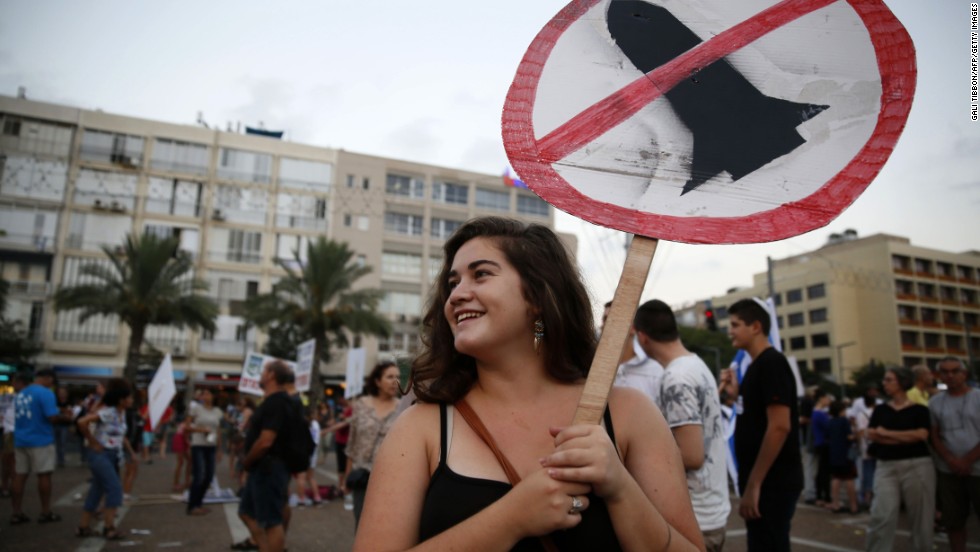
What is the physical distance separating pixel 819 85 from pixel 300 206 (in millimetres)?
46441

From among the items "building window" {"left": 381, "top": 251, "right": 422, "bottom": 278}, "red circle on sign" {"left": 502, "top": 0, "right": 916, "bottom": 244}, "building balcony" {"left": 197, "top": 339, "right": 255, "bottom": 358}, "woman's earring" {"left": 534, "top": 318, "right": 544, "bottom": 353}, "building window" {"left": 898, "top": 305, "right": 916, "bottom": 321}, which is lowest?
"woman's earring" {"left": 534, "top": 318, "right": 544, "bottom": 353}

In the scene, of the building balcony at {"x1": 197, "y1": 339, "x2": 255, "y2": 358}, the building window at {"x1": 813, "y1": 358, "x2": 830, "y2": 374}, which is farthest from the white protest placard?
the building window at {"x1": 813, "y1": 358, "x2": 830, "y2": 374}

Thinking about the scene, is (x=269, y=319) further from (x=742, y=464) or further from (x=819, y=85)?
(x=819, y=85)

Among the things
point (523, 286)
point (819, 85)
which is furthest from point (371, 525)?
point (819, 85)

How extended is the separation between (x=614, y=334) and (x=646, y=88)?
2.05 feet

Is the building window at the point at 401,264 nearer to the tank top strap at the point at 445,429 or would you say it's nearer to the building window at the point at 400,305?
the building window at the point at 400,305

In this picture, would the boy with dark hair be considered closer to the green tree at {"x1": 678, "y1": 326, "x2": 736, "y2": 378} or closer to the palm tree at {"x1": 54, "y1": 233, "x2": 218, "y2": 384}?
the palm tree at {"x1": 54, "y1": 233, "x2": 218, "y2": 384}

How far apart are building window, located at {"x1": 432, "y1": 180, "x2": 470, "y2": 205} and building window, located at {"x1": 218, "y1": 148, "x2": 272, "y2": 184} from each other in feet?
40.9

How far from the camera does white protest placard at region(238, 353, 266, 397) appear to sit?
1280 centimetres

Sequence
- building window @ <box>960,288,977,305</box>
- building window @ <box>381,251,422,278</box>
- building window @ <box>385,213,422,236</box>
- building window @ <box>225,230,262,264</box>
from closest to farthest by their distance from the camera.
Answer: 1. building window @ <box>225,230,262,264</box>
2. building window @ <box>381,251,422,278</box>
3. building window @ <box>385,213,422,236</box>
4. building window @ <box>960,288,977,305</box>

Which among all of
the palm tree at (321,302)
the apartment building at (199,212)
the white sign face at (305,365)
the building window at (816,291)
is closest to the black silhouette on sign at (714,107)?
the white sign face at (305,365)

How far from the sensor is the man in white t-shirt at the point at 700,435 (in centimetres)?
337

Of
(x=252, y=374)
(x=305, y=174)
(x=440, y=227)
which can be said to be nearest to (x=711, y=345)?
(x=440, y=227)

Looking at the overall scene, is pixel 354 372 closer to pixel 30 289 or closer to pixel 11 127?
pixel 30 289
